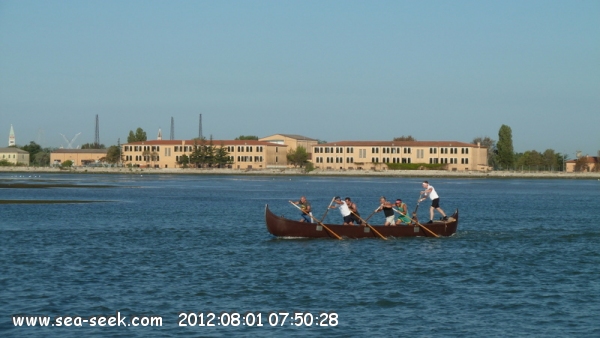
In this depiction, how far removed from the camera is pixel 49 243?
3303 cm

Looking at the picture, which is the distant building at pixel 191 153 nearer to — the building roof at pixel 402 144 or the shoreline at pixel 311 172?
the shoreline at pixel 311 172

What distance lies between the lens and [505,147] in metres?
165

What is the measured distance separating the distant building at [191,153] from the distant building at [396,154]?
29.7 feet

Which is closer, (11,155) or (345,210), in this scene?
(345,210)

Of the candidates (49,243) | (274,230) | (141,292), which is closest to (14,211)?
(49,243)

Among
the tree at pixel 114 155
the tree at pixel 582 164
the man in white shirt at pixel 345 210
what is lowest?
the man in white shirt at pixel 345 210

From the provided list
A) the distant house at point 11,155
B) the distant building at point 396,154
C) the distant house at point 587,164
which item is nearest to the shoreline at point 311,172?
the distant building at point 396,154

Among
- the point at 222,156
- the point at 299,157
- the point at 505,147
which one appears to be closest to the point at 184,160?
the point at 222,156

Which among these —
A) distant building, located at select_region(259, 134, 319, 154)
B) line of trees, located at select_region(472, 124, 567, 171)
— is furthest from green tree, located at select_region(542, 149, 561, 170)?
distant building, located at select_region(259, 134, 319, 154)

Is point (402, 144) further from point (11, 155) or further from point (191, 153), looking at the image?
point (11, 155)

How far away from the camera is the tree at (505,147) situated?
163 meters

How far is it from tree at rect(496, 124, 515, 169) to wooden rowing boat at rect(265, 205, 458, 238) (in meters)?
131

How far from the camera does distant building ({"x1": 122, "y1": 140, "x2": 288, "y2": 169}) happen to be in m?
167

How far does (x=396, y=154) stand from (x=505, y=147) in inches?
881
